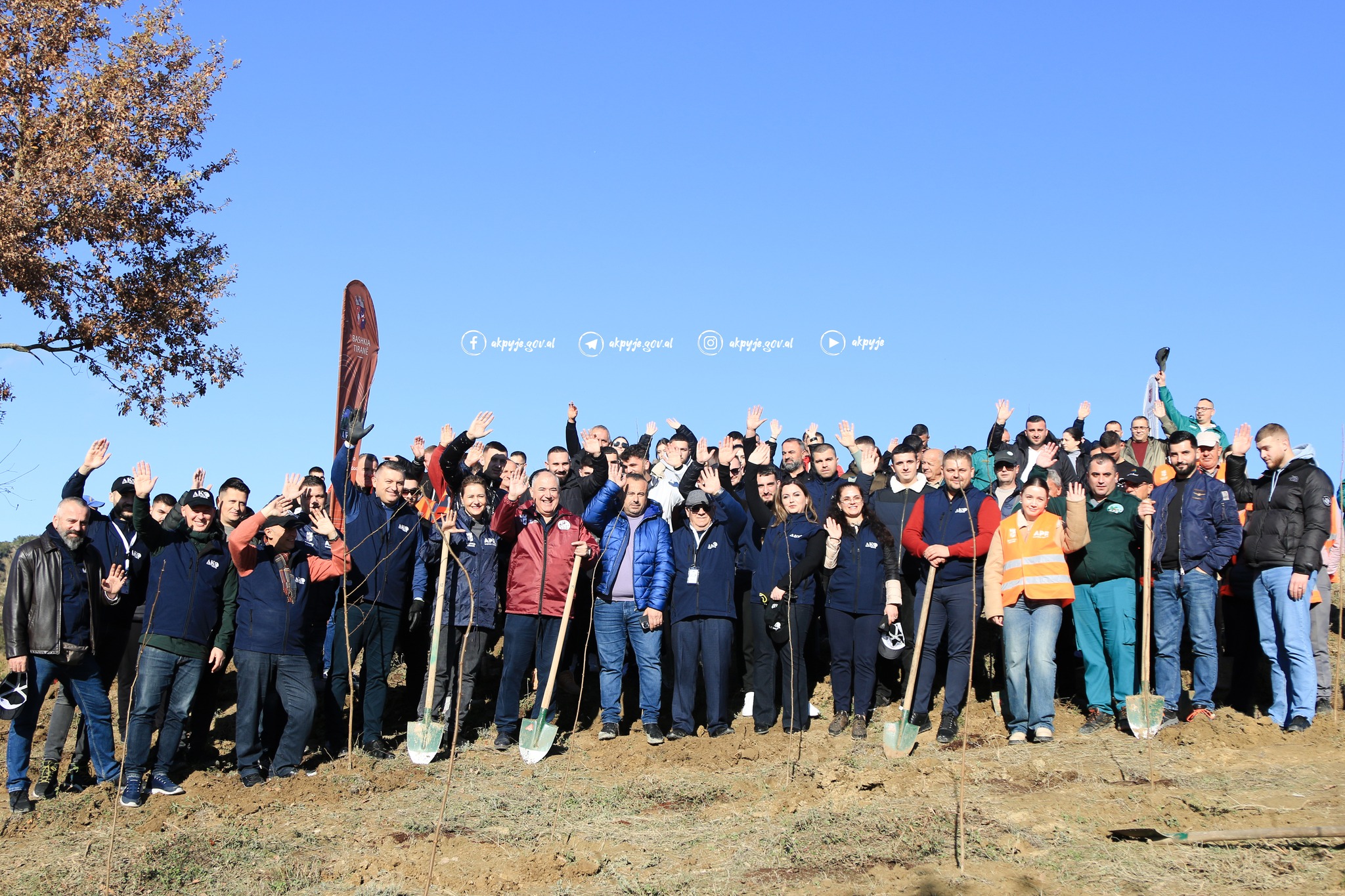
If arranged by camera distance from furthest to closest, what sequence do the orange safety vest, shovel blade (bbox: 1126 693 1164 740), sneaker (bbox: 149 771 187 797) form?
the orange safety vest, shovel blade (bbox: 1126 693 1164 740), sneaker (bbox: 149 771 187 797)

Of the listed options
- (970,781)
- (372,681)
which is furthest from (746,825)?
(372,681)

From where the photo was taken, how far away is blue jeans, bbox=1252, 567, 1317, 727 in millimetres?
8266

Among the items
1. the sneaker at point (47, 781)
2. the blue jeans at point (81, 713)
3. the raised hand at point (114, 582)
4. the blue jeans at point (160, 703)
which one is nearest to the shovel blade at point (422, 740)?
the blue jeans at point (160, 703)

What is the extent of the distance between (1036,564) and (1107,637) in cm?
87

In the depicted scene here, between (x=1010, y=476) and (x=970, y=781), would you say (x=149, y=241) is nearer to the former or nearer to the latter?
(x=1010, y=476)

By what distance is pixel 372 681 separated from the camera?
911 centimetres

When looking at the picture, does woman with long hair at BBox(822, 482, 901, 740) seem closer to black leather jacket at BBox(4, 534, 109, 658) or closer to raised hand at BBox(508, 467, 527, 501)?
raised hand at BBox(508, 467, 527, 501)

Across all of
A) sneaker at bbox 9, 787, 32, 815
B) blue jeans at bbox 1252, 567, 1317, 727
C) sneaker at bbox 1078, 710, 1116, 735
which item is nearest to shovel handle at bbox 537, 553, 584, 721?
sneaker at bbox 9, 787, 32, 815

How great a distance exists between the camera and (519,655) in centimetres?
928

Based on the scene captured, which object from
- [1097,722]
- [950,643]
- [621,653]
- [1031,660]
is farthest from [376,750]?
[1097,722]

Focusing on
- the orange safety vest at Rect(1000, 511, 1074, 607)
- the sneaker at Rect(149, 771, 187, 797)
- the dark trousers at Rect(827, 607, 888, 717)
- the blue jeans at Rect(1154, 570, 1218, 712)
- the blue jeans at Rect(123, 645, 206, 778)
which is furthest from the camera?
the dark trousers at Rect(827, 607, 888, 717)

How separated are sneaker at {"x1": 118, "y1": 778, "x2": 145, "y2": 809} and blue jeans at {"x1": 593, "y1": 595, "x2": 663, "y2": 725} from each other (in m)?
3.61

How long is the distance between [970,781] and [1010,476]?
3017 mm

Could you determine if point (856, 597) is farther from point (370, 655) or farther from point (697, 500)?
point (370, 655)
